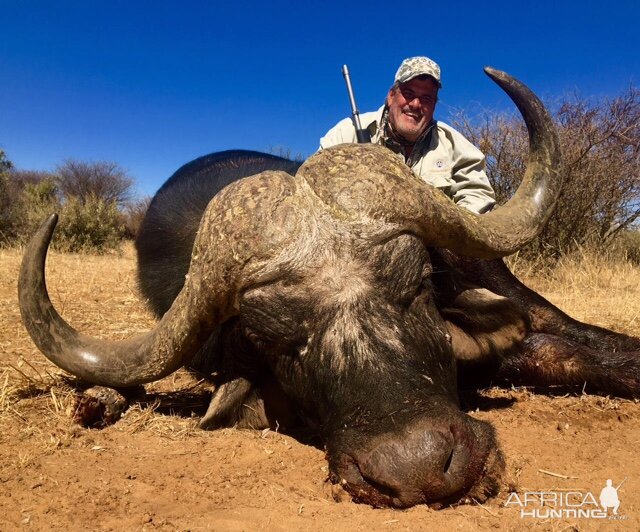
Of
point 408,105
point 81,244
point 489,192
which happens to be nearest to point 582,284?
point 489,192

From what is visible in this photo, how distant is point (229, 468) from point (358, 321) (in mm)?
963

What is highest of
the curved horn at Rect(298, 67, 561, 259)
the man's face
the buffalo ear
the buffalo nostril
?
the man's face

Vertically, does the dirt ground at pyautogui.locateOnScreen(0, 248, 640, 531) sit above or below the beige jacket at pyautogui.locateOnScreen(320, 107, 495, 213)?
below

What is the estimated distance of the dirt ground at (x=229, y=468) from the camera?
6.86ft

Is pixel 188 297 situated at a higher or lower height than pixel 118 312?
higher

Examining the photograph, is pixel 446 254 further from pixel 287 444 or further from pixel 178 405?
pixel 178 405

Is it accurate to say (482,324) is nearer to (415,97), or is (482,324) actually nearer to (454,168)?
(454,168)

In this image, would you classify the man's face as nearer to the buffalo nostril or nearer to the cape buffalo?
the cape buffalo

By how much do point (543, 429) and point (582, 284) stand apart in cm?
615

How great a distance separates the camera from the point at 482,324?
340 cm

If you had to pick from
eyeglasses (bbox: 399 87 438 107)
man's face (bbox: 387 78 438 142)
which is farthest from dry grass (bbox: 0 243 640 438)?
eyeglasses (bbox: 399 87 438 107)

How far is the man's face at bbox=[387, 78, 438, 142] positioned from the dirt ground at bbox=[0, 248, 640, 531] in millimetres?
2766

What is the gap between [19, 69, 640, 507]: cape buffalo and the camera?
7.00ft

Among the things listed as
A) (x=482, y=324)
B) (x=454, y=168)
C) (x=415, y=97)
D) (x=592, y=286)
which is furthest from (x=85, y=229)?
(x=482, y=324)
